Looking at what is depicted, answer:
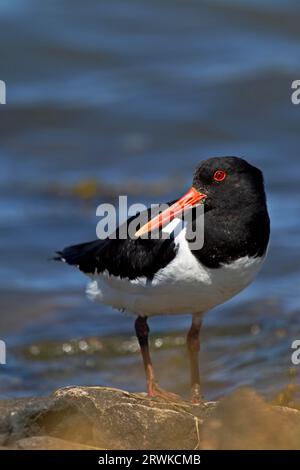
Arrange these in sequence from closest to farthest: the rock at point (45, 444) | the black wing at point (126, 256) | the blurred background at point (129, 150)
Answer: the rock at point (45, 444)
the black wing at point (126, 256)
the blurred background at point (129, 150)

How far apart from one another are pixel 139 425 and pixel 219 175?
1782 millimetres

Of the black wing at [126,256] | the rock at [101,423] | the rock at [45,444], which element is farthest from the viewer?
the black wing at [126,256]

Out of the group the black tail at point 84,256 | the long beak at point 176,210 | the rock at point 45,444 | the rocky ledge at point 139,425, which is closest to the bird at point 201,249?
the long beak at point 176,210

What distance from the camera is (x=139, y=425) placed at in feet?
16.7

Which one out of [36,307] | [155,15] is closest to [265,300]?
[36,307]

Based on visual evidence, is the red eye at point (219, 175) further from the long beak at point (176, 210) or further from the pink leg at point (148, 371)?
the pink leg at point (148, 371)

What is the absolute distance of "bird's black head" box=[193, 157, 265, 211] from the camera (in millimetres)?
6188

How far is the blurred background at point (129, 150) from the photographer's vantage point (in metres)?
9.00

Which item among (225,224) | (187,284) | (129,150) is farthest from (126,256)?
(129,150)

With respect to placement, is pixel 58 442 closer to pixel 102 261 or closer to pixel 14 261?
pixel 102 261

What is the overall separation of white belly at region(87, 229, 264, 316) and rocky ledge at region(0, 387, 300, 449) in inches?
33.9

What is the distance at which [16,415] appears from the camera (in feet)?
16.2

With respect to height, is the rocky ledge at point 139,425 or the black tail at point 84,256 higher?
the black tail at point 84,256

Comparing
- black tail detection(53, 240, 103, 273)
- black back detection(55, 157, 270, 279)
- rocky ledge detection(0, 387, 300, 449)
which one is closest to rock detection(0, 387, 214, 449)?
rocky ledge detection(0, 387, 300, 449)
